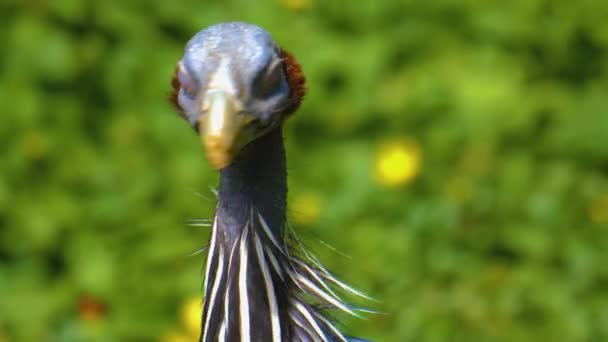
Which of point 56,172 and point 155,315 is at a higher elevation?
point 56,172

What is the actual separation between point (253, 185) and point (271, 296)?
0.16 meters

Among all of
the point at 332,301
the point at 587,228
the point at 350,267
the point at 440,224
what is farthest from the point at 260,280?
the point at 587,228

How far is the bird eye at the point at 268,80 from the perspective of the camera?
143cm

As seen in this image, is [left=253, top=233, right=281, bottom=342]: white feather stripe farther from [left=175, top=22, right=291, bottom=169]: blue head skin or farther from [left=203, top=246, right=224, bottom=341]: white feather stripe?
[left=175, top=22, right=291, bottom=169]: blue head skin

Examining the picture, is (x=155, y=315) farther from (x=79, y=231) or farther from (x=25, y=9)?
(x=25, y=9)

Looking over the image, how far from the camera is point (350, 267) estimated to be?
272 centimetres

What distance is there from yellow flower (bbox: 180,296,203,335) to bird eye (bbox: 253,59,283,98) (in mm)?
1241

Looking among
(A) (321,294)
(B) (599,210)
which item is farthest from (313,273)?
(B) (599,210)

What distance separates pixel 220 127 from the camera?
1.36m

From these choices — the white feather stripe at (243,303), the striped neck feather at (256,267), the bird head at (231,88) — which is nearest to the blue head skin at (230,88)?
the bird head at (231,88)

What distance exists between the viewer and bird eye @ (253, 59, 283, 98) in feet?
4.70

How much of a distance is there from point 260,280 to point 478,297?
130 centimetres

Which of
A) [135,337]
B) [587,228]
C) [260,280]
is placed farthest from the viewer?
[587,228]

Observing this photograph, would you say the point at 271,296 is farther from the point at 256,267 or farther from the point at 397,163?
the point at 397,163
